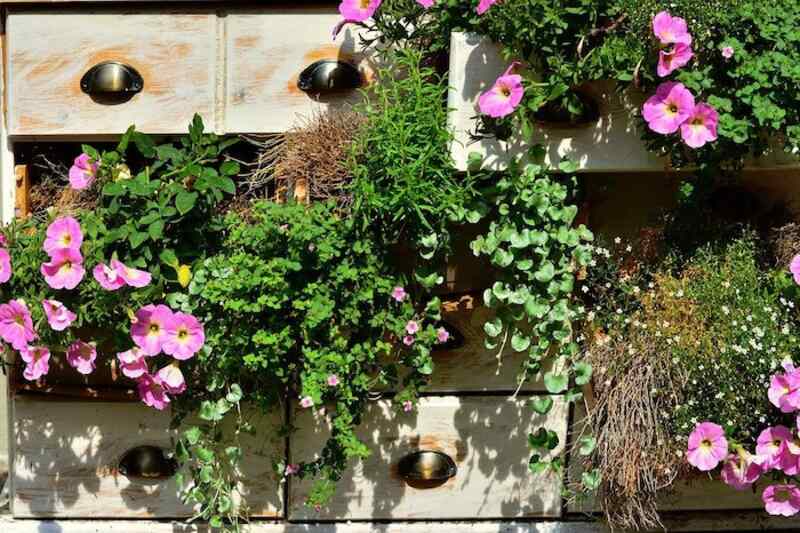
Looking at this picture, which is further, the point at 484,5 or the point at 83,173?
the point at 83,173

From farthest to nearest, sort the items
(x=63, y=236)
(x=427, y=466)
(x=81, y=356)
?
1. (x=427, y=466)
2. (x=81, y=356)
3. (x=63, y=236)

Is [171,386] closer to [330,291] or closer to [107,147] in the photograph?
[330,291]

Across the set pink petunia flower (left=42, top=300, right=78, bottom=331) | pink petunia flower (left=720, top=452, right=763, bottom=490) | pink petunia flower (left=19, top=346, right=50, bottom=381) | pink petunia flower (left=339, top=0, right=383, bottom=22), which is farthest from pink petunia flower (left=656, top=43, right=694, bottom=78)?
pink petunia flower (left=19, top=346, right=50, bottom=381)

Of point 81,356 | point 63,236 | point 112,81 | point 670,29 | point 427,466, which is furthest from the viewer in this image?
point 427,466

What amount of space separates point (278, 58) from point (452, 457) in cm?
114

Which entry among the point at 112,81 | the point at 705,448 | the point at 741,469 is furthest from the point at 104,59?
the point at 741,469

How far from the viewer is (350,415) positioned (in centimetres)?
292

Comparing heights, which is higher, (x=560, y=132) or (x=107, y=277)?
(x=560, y=132)

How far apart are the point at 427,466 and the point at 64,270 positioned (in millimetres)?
1060

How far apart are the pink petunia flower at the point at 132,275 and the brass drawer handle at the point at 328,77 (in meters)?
0.63

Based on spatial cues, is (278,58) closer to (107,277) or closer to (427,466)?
(107,277)

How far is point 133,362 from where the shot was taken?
2826 millimetres

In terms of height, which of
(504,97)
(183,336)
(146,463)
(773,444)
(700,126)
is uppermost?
(504,97)

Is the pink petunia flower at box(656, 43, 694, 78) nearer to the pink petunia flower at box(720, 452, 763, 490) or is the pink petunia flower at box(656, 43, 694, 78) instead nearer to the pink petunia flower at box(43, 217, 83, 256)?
the pink petunia flower at box(720, 452, 763, 490)
